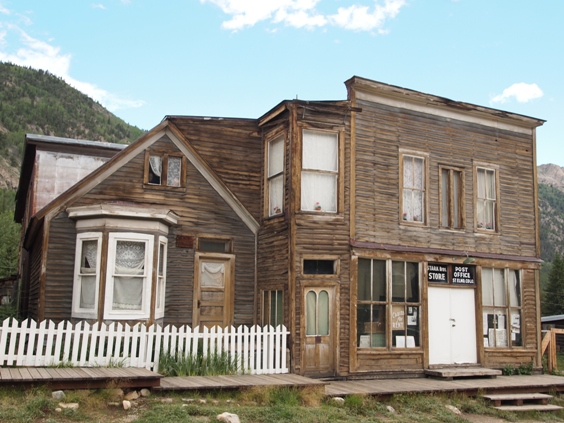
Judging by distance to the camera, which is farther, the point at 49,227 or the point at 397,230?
the point at 397,230

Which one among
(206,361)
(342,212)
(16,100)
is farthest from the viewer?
(16,100)

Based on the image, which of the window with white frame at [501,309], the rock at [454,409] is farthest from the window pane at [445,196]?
the rock at [454,409]

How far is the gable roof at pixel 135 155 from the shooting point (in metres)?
14.0

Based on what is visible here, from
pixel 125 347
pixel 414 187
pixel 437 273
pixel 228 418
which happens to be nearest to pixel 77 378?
pixel 125 347

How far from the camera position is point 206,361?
12.6 metres

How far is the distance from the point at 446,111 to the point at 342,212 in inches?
181

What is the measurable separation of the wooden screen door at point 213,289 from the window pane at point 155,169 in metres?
2.13

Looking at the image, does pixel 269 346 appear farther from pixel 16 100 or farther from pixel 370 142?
pixel 16 100

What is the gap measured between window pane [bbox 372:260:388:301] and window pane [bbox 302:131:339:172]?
2598mm

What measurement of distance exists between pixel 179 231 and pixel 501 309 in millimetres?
9188

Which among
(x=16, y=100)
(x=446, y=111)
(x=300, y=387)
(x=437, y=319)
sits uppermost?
(x=16, y=100)

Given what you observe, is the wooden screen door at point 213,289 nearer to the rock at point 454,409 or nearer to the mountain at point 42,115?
the rock at point 454,409

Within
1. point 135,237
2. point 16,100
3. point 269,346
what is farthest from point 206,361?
point 16,100

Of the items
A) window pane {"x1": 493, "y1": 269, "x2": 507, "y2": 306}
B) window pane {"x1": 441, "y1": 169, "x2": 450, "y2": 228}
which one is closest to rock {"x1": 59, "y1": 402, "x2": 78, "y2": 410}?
window pane {"x1": 441, "y1": 169, "x2": 450, "y2": 228}
